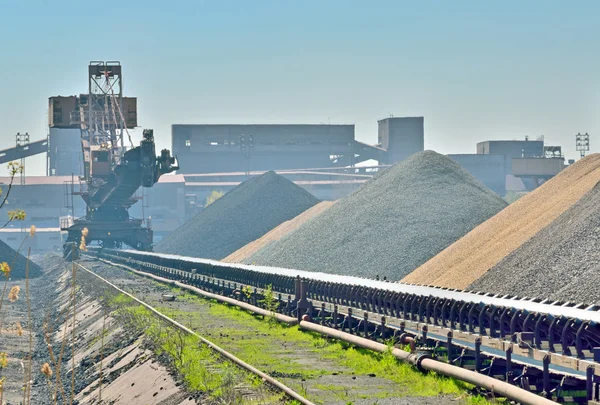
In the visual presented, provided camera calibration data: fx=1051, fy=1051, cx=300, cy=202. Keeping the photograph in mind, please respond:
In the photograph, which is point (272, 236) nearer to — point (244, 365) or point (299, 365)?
point (299, 365)

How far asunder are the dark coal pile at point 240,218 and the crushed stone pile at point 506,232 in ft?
114

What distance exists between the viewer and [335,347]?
19.9 meters

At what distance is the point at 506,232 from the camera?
39625 mm

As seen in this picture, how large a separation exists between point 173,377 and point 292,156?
140m

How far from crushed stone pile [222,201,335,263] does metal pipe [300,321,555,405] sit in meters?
46.2

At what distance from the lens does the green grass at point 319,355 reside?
564 inches

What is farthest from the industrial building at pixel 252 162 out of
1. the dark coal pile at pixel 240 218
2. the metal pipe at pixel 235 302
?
the metal pipe at pixel 235 302

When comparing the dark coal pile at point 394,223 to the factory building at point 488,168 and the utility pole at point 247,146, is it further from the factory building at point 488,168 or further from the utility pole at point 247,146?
the utility pole at point 247,146

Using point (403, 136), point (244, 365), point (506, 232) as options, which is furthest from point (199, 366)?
point (403, 136)

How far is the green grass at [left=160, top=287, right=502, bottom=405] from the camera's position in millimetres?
14336

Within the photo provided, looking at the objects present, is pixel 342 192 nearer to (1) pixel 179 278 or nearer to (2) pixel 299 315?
(1) pixel 179 278

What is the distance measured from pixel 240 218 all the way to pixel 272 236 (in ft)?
40.2

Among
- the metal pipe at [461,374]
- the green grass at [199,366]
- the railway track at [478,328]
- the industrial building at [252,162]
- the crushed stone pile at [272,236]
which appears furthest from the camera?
the industrial building at [252,162]

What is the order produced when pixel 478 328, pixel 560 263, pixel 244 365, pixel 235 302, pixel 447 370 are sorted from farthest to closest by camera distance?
1. pixel 235 302
2. pixel 560 263
3. pixel 478 328
4. pixel 244 365
5. pixel 447 370
